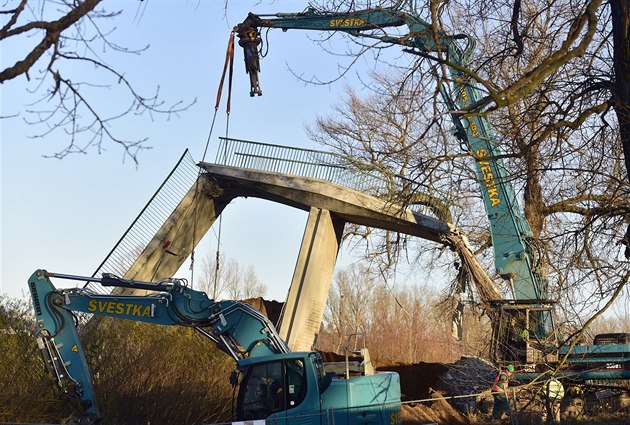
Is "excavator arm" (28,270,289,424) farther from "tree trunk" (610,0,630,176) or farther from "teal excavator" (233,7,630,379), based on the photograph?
"tree trunk" (610,0,630,176)

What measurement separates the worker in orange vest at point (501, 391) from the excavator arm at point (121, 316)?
17.9ft

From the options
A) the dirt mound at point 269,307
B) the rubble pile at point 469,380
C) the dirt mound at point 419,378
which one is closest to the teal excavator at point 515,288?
the rubble pile at point 469,380

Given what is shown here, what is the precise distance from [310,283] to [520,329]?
29.0 feet

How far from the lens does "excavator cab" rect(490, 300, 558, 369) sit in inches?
802

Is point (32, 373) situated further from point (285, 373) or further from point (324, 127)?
point (324, 127)

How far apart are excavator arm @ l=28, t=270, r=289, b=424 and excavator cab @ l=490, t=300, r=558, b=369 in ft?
21.8

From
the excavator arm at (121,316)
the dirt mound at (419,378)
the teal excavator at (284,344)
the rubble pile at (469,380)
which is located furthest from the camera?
the dirt mound at (419,378)

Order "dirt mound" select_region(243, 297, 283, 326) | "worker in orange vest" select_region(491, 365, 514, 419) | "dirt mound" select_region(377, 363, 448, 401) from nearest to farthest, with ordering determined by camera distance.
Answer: "worker in orange vest" select_region(491, 365, 514, 419) → "dirt mound" select_region(377, 363, 448, 401) → "dirt mound" select_region(243, 297, 283, 326)

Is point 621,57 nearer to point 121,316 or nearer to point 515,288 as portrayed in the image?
point 121,316

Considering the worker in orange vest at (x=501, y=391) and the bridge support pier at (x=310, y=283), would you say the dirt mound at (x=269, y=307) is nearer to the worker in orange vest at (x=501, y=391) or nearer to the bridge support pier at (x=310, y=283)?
the bridge support pier at (x=310, y=283)

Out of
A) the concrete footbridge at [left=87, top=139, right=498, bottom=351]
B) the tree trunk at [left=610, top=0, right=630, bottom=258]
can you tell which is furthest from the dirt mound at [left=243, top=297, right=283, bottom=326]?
the tree trunk at [left=610, top=0, right=630, bottom=258]

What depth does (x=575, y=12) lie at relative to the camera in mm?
13289

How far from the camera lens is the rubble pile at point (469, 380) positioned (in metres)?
22.1

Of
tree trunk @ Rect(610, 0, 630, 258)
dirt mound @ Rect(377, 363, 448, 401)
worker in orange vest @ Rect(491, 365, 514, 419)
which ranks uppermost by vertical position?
A: tree trunk @ Rect(610, 0, 630, 258)
